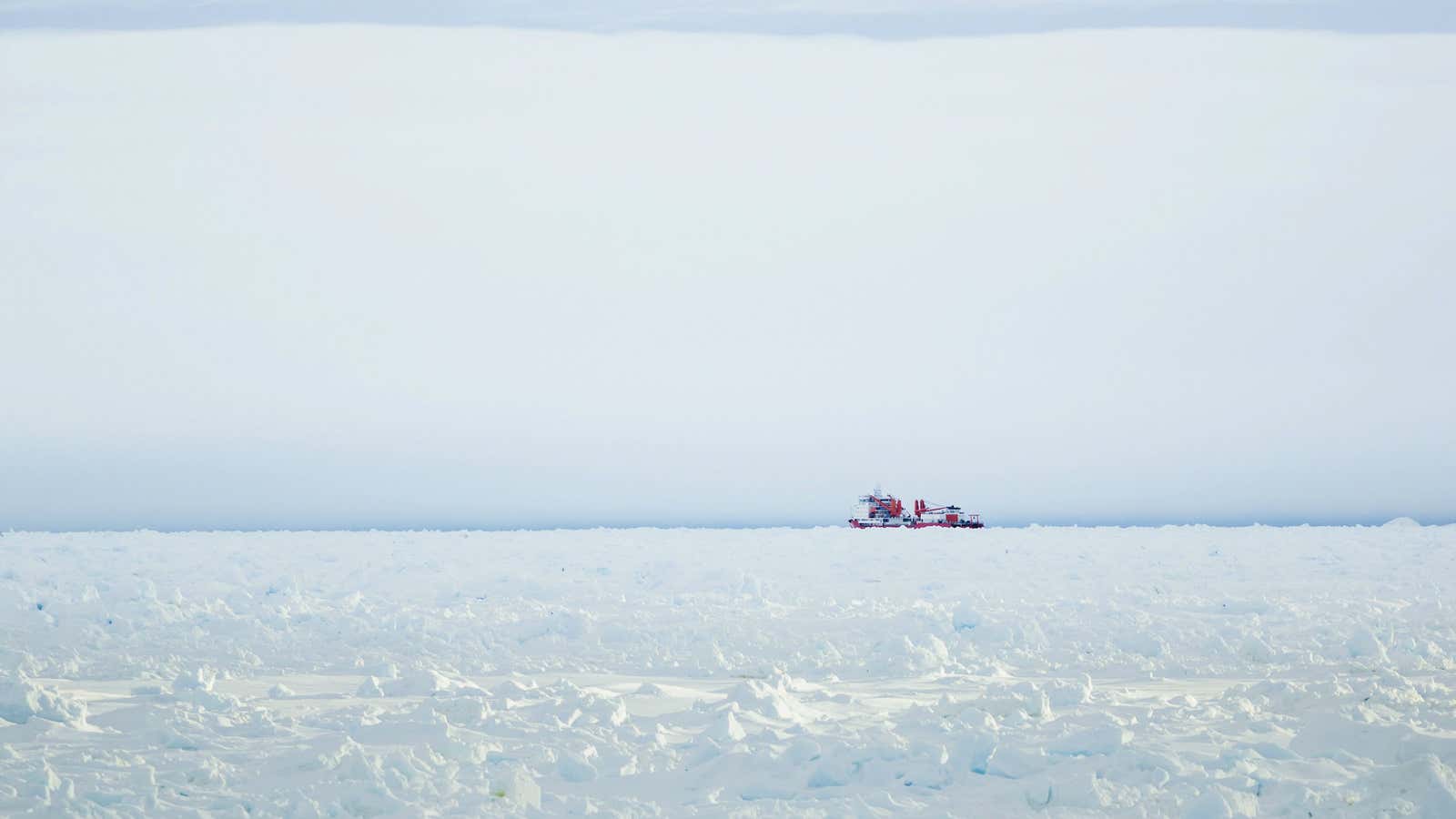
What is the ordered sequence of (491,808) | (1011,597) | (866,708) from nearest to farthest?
(491,808) → (866,708) → (1011,597)

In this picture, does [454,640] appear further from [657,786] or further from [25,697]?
[657,786]

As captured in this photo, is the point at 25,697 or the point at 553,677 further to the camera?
the point at 553,677

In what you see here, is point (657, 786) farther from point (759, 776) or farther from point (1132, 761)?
point (1132, 761)

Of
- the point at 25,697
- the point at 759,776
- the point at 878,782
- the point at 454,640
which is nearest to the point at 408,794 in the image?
the point at 759,776

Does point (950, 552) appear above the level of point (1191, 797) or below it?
above

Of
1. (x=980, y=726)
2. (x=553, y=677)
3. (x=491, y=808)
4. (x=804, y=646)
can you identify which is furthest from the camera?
(x=804, y=646)

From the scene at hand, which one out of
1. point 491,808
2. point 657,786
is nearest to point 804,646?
point 657,786
